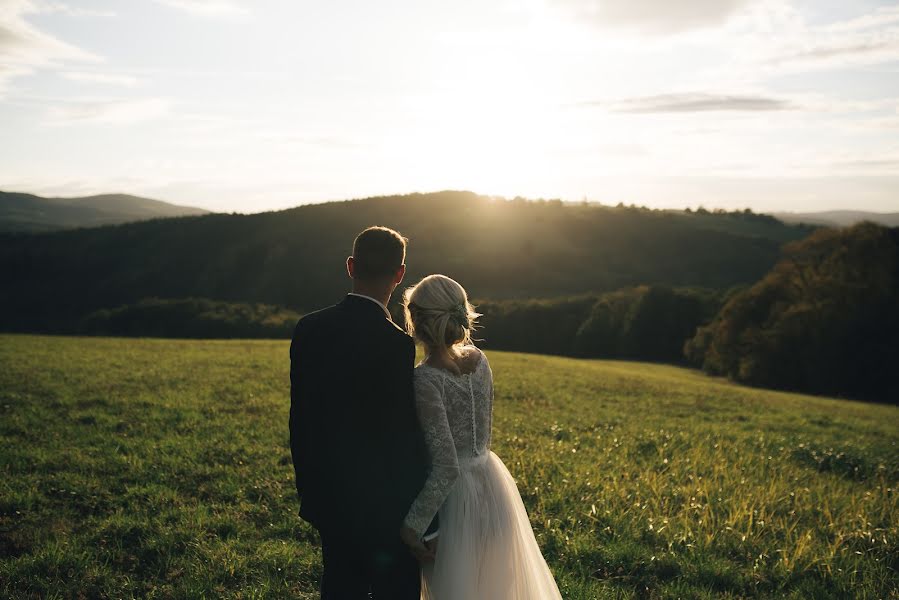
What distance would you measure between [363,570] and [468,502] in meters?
0.88

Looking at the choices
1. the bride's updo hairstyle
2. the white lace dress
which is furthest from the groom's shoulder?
the white lace dress

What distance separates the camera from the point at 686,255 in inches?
4633

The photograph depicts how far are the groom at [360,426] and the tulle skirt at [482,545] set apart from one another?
0.51 meters

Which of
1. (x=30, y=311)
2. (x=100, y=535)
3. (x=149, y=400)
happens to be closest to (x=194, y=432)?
(x=149, y=400)

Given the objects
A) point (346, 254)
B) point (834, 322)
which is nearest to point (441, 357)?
point (834, 322)

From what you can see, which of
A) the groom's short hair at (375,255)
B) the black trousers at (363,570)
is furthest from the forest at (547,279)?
the groom's short hair at (375,255)

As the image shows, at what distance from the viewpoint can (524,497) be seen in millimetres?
8172

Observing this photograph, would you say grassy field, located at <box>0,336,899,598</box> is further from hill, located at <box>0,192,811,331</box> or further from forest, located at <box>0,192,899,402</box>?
hill, located at <box>0,192,811,331</box>

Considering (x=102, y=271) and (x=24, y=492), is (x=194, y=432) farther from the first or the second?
(x=102, y=271)

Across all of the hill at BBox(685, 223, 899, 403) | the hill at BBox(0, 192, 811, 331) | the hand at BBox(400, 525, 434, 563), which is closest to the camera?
the hand at BBox(400, 525, 434, 563)

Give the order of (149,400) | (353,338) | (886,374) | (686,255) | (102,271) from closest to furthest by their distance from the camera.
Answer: (353,338) < (149,400) < (886,374) < (102,271) < (686,255)

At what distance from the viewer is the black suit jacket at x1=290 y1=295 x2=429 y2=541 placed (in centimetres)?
329

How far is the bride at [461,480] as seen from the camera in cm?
364

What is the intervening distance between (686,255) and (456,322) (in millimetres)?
123408
